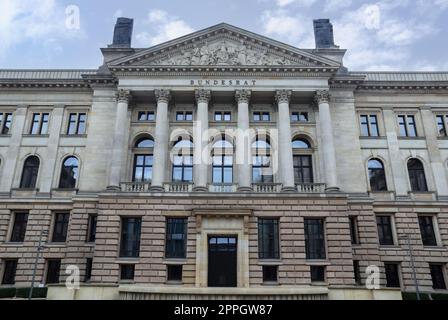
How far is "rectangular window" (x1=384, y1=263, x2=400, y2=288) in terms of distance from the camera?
108 ft

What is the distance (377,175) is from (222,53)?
20.8 m

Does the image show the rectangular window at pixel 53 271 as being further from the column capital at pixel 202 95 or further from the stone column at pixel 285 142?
the stone column at pixel 285 142

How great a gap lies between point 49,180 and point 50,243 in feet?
21.1

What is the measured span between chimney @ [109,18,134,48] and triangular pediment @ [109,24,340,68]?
5477mm

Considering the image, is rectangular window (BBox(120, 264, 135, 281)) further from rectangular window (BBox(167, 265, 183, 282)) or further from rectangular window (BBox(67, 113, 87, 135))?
rectangular window (BBox(67, 113, 87, 135))

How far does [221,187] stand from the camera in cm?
3269

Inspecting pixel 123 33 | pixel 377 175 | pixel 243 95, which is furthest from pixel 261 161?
pixel 123 33

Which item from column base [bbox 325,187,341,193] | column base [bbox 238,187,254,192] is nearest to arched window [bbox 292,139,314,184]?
column base [bbox 325,187,341,193]

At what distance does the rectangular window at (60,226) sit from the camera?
34469 mm

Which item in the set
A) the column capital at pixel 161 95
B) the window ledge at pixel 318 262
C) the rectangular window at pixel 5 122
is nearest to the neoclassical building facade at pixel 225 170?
the window ledge at pixel 318 262

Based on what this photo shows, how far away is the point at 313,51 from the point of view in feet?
129

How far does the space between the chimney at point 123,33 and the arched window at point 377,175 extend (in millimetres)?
30650
